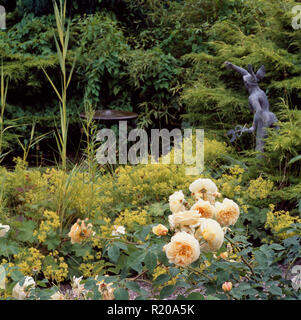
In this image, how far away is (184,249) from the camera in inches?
40.6

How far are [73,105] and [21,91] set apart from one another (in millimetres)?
798

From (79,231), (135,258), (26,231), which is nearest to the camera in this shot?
(135,258)

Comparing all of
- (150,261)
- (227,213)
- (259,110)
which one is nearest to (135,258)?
(150,261)

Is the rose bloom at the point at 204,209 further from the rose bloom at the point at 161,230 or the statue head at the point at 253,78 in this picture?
the statue head at the point at 253,78

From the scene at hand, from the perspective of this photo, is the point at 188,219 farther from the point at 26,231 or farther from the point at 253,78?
the point at 253,78

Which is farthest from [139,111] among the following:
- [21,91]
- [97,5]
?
[97,5]

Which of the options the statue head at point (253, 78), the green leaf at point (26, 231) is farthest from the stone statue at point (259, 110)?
the green leaf at point (26, 231)

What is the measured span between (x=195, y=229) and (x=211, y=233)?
2.6 inches

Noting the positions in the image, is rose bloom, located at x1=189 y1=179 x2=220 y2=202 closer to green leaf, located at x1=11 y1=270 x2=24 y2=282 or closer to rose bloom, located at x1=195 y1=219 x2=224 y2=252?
rose bloom, located at x1=195 y1=219 x2=224 y2=252

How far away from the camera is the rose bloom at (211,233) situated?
1056 mm

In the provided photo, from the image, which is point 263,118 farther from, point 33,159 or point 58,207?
point 33,159

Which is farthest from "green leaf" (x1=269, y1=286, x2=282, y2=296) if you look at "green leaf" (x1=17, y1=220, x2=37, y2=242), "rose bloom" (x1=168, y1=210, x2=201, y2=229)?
"green leaf" (x1=17, y1=220, x2=37, y2=242)

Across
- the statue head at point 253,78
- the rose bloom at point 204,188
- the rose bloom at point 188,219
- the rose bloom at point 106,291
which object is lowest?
the rose bloom at point 106,291

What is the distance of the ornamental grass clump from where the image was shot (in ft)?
3.37
